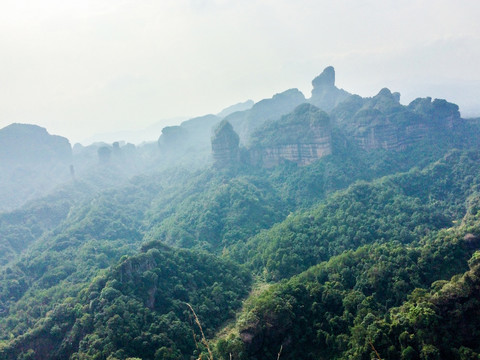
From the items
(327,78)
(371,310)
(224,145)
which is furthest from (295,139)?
(371,310)

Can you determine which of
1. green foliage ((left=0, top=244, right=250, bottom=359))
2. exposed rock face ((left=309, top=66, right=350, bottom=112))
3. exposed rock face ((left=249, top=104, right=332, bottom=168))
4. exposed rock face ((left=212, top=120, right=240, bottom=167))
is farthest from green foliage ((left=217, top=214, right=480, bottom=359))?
exposed rock face ((left=309, top=66, right=350, bottom=112))

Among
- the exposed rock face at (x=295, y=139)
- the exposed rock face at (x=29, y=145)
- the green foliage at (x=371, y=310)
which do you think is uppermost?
the exposed rock face at (x=29, y=145)

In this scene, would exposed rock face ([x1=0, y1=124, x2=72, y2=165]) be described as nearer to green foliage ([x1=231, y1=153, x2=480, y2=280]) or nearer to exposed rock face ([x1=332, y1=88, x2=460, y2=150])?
green foliage ([x1=231, y1=153, x2=480, y2=280])

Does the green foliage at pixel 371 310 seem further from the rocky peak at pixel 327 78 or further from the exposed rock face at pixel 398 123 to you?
the rocky peak at pixel 327 78

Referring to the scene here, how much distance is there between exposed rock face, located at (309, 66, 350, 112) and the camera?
534ft

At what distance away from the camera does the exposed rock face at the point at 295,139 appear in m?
102

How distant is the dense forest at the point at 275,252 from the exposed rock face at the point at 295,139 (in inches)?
18.5

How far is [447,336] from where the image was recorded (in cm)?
2970

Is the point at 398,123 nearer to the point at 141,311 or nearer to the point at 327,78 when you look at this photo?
the point at 327,78

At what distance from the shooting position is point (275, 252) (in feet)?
196

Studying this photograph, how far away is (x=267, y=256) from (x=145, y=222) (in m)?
55.1

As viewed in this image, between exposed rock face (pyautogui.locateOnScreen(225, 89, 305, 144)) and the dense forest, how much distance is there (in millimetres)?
38268

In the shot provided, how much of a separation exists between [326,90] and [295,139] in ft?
235

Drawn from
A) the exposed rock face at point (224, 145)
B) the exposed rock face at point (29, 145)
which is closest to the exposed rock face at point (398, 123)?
the exposed rock face at point (224, 145)
